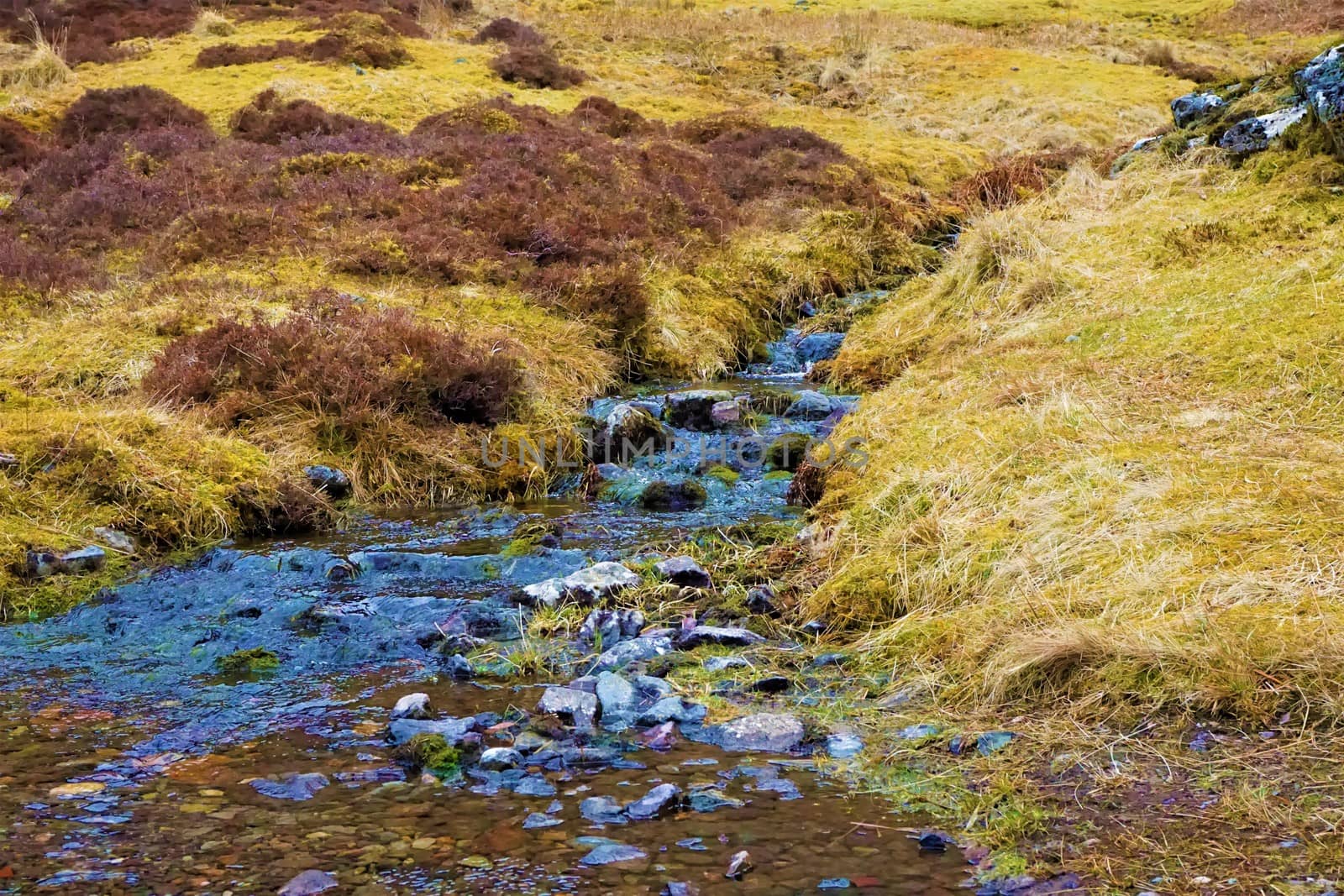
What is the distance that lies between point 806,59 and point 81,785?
33.7 m

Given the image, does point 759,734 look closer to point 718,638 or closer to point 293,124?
point 718,638

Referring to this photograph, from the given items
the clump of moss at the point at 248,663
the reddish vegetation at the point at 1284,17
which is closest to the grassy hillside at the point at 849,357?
the clump of moss at the point at 248,663

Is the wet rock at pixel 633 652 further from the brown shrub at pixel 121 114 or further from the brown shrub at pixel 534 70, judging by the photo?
the brown shrub at pixel 534 70

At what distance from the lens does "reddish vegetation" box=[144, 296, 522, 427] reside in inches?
375

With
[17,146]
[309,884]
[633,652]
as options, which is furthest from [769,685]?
[17,146]

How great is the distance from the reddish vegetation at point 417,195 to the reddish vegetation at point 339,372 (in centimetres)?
255

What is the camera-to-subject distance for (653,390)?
39.6 feet

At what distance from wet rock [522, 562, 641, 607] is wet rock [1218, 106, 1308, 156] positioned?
10017mm

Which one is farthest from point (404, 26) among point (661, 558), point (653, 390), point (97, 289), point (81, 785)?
point (81, 785)

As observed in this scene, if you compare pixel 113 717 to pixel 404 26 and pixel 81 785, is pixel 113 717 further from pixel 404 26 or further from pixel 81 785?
pixel 404 26

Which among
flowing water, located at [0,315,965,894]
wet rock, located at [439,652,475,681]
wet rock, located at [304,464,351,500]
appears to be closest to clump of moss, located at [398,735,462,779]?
flowing water, located at [0,315,965,894]

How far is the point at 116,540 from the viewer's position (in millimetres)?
7430

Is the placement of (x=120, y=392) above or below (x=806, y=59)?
below

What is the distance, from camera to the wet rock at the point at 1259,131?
12266mm
